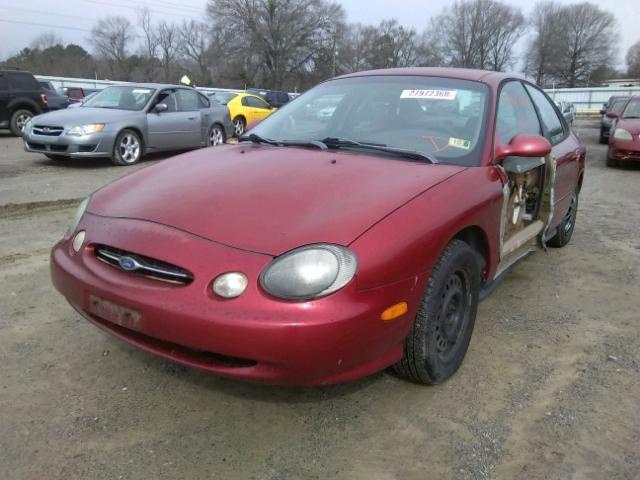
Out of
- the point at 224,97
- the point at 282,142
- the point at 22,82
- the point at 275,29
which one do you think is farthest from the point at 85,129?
the point at 275,29

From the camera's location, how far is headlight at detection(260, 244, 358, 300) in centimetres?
198

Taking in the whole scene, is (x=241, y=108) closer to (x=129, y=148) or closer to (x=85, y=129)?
(x=129, y=148)

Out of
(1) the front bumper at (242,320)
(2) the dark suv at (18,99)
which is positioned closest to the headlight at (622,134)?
(1) the front bumper at (242,320)

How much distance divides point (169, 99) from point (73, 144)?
2338 mm

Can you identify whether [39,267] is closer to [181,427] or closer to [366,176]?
[181,427]

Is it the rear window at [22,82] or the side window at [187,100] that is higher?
the rear window at [22,82]

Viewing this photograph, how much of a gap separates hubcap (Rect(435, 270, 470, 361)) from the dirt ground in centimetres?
19

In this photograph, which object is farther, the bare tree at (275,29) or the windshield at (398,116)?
the bare tree at (275,29)

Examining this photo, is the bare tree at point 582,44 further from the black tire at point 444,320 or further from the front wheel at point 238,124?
the black tire at point 444,320

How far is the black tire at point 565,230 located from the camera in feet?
16.1

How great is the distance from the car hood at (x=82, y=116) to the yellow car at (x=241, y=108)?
17.5 ft

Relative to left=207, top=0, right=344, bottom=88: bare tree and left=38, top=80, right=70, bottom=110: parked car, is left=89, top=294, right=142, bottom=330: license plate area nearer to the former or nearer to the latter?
left=38, top=80, right=70, bottom=110: parked car

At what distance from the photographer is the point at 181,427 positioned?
7.59ft

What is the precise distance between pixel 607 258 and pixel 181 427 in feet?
13.1
